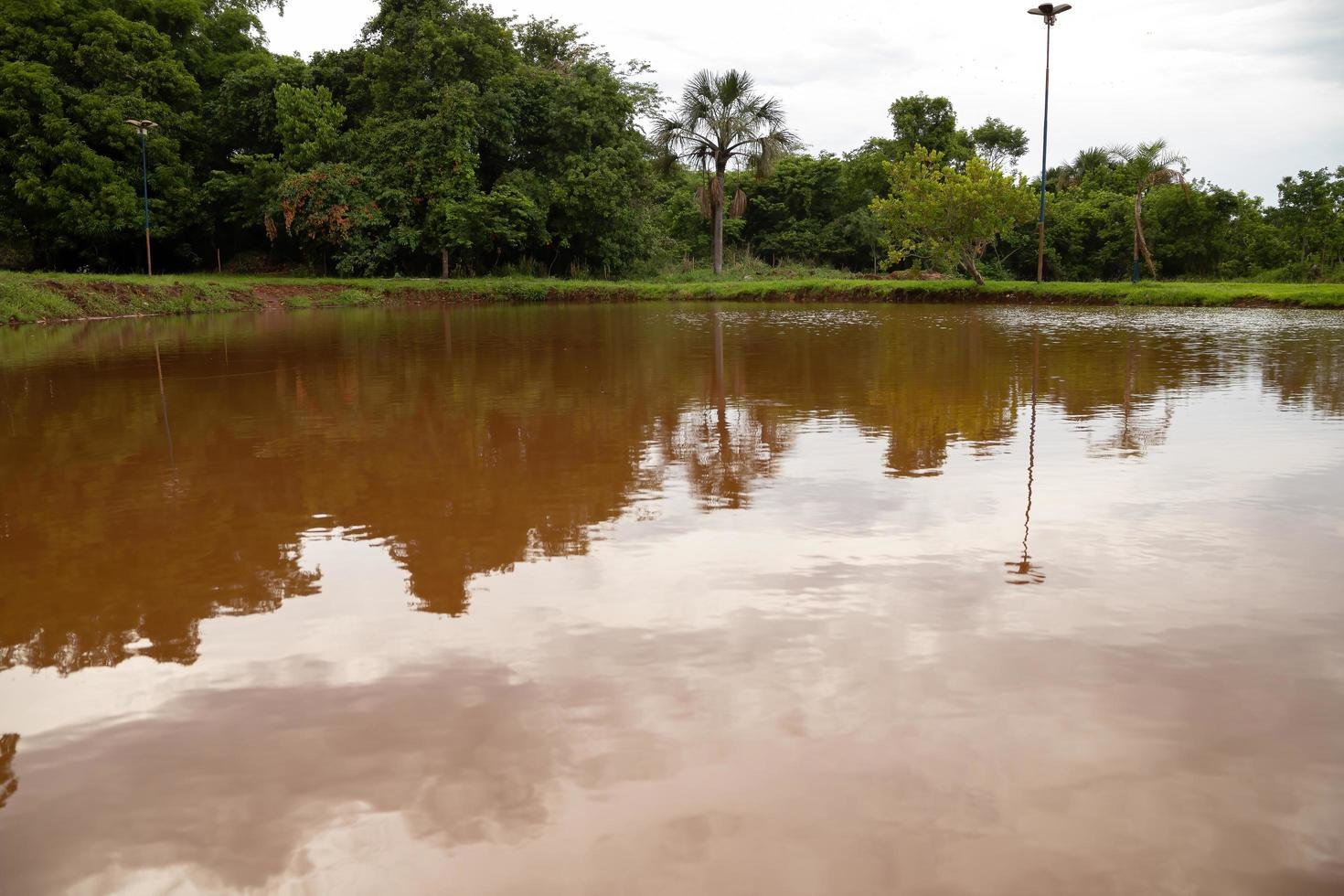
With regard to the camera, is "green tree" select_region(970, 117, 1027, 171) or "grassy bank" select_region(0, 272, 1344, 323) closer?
"grassy bank" select_region(0, 272, 1344, 323)

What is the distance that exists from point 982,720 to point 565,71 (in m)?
40.6

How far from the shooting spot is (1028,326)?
712 inches

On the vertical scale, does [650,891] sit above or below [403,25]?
below

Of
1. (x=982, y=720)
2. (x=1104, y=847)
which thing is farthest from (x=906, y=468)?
(x=1104, y=847)

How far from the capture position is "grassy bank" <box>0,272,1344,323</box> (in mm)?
23891

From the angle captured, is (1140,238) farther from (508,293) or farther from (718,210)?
(508,293)

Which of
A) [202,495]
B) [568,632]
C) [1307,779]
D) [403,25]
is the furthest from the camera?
[403,25]

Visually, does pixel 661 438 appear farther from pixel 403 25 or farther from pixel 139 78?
pixel 139 78

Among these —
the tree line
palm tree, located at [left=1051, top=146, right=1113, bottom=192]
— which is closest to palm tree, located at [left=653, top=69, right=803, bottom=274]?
the tree line

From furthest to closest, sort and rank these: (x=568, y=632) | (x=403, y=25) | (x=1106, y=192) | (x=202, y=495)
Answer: (x=1106, y=192) < (x=403, y=25) < (x=202, y=495) < (x=568, y=632)

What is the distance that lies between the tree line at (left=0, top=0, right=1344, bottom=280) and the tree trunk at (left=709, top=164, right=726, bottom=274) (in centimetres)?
10

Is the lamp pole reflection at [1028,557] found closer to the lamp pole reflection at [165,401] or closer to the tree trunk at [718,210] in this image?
the lamp pole reflection at [165,401]

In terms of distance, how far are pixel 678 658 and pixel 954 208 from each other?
29.1m

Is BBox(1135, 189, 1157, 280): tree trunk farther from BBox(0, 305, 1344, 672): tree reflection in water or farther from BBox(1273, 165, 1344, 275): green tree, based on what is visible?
BBox(0, 305, 1344, 672): tree reflection in water
